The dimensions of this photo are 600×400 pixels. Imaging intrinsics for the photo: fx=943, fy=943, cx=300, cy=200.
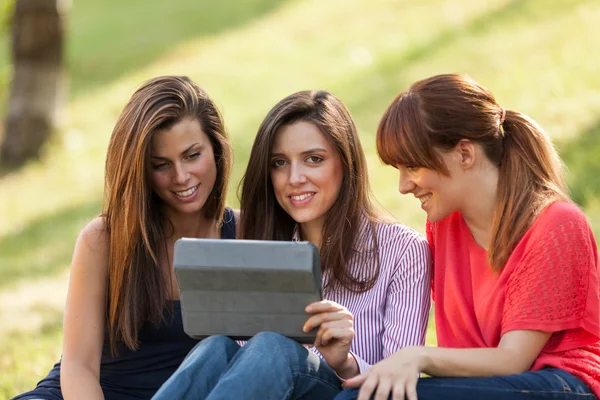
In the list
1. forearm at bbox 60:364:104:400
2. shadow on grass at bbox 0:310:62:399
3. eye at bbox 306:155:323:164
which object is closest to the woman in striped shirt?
eye at bbox 306:155:323:164

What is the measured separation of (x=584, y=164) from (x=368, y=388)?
187 inches

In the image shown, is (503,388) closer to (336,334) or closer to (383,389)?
(383,389)

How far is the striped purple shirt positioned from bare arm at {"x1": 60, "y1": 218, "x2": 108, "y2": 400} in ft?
3.00

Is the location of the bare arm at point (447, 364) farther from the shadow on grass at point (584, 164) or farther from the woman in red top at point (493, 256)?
the shadow on grass at point (584, 164)

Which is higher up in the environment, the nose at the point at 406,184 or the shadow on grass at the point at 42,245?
the nose at the point at 406,184

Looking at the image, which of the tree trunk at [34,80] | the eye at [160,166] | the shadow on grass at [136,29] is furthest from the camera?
the shadow on grass at [136,29]

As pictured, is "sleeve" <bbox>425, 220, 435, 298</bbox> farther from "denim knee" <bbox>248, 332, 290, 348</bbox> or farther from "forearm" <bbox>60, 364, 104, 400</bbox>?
"forearm" <bbox>60, 364, 104, 400</bbox>

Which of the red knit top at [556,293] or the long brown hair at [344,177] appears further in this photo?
the long brown hair at [344,177]

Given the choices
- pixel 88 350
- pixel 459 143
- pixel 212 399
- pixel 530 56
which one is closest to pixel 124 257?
pixel 88 350

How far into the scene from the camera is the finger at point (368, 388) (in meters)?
2.83

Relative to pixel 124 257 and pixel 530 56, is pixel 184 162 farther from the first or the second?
pixel 530 56

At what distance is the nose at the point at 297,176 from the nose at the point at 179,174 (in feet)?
1.33

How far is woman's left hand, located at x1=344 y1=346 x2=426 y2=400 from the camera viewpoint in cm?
283

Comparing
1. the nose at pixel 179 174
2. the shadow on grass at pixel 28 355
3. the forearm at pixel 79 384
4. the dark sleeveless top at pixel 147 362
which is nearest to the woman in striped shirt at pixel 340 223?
the nose at pixel 179 174
